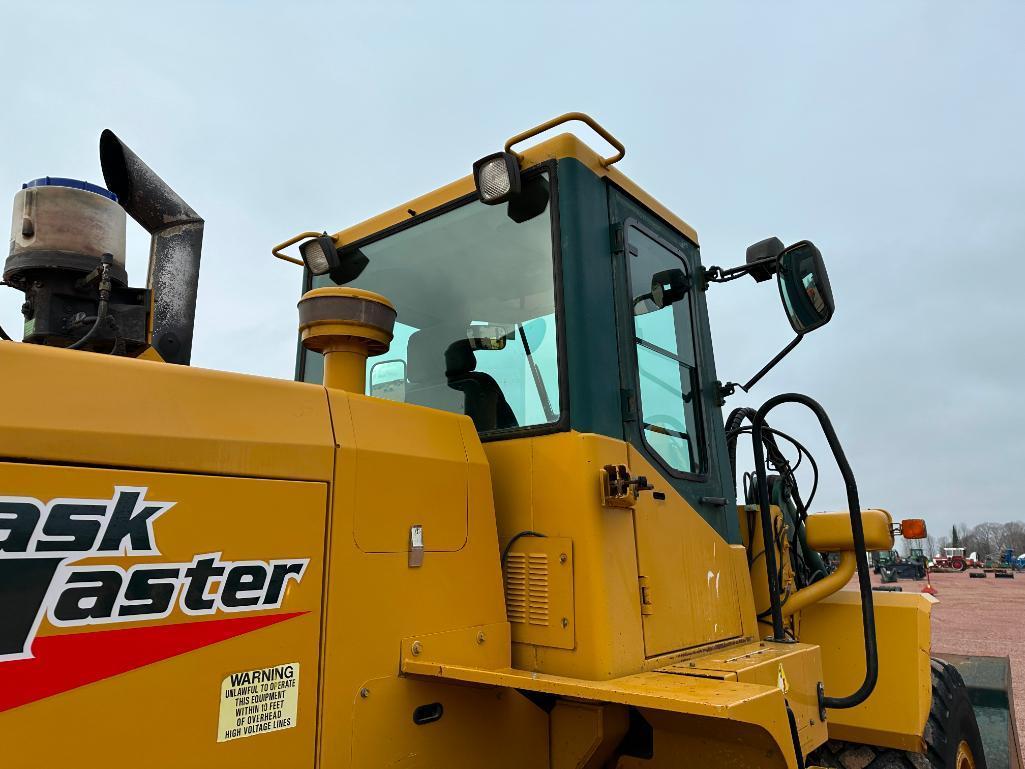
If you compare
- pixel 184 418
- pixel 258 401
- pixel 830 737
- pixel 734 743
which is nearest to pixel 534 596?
pixel 734 743

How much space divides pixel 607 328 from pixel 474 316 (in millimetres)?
508

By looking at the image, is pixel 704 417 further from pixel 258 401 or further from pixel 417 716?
pixel 258 401

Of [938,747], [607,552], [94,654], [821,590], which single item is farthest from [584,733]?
[938,747]

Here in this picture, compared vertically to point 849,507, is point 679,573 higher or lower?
lower

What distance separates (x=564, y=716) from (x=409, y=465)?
932 mm

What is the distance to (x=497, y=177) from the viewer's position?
2.52 metres

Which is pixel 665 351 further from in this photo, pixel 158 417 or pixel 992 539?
pixel 992 539

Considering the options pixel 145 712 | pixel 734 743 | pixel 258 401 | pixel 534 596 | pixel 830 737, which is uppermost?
pixel 258 401

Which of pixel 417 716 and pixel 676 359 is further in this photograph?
pixel 676 359

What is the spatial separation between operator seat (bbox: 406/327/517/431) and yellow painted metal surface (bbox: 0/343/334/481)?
74 cm

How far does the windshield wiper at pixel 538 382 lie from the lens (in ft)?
7.86

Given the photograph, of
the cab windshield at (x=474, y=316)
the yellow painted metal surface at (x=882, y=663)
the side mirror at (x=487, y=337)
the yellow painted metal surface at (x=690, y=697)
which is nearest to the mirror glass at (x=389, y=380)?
the cab windshield at (x=474, y=316)

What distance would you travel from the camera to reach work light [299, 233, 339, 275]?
3158mm

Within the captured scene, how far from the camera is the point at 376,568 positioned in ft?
6.33
